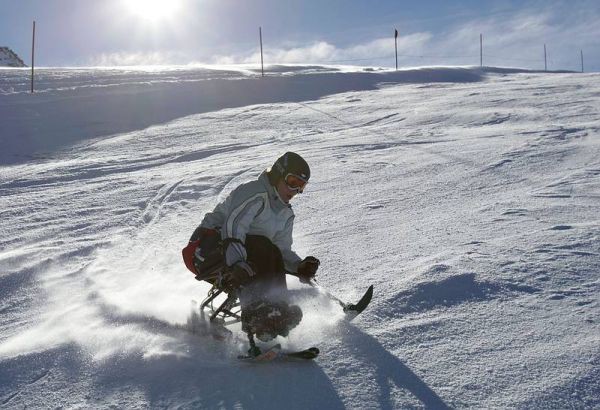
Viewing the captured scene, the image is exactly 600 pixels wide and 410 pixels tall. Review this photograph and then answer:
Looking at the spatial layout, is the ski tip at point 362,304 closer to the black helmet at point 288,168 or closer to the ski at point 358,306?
the ski at point 358,306

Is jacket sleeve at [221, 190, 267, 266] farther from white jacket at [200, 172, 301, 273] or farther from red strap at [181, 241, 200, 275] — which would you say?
red strap at [181, 241, 200, 275]

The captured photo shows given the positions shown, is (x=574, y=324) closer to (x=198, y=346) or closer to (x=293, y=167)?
(x=293, y=167)

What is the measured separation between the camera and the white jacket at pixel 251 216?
3.59m

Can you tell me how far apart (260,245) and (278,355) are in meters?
0.75

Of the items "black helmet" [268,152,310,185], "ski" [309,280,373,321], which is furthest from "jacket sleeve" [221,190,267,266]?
"ski" [309,280,373,321]

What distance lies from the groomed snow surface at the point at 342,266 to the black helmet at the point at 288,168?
40.3 inches

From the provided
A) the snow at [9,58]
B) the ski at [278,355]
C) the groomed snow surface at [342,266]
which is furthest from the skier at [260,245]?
the snow at [9,58]

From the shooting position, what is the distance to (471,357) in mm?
3197

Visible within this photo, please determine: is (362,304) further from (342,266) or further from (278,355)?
(342,266)

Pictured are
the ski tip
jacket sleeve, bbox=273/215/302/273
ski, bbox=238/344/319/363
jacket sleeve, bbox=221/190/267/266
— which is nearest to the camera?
ski, bbox=238/344/319/363

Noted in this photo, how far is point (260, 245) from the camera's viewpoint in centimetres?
372

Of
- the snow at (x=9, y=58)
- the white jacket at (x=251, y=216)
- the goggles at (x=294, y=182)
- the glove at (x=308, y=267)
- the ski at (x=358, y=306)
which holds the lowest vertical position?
the ski at (x=358, y=306)

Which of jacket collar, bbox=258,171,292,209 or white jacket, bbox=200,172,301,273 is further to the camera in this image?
jacket collar, bbox=258,171,292,209

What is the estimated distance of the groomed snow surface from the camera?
304 centimetres
